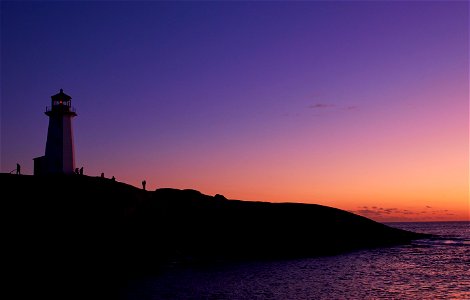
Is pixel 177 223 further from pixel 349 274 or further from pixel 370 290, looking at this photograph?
pixel 370 290

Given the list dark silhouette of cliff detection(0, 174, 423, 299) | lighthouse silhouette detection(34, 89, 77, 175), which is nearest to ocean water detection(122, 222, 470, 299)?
dark silhouette of cliff detection(0, 174, 423, 299)

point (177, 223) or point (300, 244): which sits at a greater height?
point (177, 223)

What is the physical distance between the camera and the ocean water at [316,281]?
28.4 meters

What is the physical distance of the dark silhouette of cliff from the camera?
35.1 m

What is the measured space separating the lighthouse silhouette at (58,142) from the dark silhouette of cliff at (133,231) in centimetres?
585

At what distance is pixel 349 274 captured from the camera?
37.6 meters

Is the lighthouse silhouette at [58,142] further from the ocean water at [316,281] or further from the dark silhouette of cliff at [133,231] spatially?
the ocean water at [316,281]

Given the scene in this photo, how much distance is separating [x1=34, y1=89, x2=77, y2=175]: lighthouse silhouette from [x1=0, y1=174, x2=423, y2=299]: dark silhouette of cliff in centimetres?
585

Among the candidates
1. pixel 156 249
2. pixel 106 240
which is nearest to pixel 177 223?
pixel 156 249

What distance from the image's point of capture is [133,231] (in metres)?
47.6

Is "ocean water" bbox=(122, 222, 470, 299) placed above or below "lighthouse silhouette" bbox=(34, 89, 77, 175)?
below

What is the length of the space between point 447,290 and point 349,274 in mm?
9037

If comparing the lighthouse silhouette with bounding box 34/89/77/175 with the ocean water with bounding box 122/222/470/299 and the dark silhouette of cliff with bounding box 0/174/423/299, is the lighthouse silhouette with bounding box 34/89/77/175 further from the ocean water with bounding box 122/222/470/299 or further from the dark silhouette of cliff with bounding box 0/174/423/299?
the ocean water with bounding box 122/222/470/299

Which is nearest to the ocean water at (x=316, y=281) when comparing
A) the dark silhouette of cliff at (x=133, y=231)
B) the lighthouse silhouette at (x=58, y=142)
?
the dark silhouette of cliff at (x=133, y=231)
